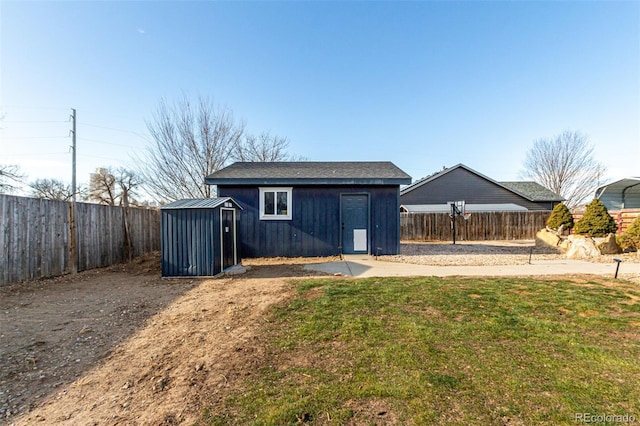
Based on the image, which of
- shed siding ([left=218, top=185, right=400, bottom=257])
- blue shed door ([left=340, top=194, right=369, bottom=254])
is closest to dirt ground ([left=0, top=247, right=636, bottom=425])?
shed siding ([left=218, top=185, right=400, bottom=257])

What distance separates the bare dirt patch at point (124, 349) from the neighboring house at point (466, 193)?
53.5 feet

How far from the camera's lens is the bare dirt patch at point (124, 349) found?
76.9 inches

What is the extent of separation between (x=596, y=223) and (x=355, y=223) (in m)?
8.63

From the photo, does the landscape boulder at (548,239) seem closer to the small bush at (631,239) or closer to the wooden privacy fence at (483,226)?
the small bush at (631,239)

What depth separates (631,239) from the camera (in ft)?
28.2

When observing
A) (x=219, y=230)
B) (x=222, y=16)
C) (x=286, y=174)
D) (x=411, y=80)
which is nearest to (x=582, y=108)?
(x=411, y=80)

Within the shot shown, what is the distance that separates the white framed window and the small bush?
35.6 feet

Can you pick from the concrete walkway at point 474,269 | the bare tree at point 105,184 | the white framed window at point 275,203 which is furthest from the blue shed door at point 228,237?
the bare tree at point 105,184

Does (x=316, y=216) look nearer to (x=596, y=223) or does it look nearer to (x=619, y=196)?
(x=596, y=223)

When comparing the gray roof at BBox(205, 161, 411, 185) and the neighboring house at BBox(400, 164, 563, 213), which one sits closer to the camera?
the gray roof at BBox(205, 161, 411, 185)

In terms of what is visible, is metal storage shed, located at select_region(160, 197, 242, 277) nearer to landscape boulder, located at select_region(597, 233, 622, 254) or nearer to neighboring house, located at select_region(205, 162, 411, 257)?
neighboring house, located at select_region(205, 162, 411, 257)

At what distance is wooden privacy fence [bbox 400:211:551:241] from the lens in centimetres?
1546

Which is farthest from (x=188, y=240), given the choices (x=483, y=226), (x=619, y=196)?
(x=619, y=196)

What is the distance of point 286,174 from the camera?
29.8ft
